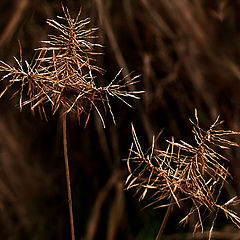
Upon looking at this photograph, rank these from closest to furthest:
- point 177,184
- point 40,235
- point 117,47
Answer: point 177,184 → point 117,47 → point 40,235

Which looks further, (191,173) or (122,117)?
(122,117)

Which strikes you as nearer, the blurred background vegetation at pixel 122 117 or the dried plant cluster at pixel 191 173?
the dried plant cluster at pixel 191 173

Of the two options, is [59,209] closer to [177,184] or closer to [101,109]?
[101,109]

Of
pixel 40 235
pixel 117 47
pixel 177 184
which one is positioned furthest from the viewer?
pixel 40 235

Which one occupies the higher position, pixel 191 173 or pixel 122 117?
pixel 191 173

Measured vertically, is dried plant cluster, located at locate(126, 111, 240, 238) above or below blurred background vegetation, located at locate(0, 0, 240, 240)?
above

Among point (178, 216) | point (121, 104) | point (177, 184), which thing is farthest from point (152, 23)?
point (177, 184)

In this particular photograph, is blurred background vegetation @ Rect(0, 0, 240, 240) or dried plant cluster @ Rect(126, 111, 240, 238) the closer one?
dried plant cluster @ Rect(126, 111, 240, 238)

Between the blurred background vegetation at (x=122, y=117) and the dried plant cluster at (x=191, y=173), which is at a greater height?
the dried plant cluster at (x=191, y=173)
